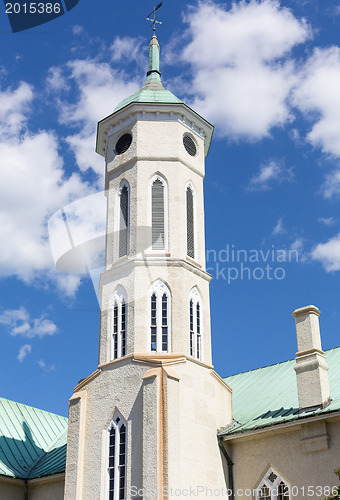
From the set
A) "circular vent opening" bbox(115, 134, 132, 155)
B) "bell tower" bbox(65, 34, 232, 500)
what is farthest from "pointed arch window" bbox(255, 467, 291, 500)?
"circular vent opening" bbox(115, 134, 132, 155)

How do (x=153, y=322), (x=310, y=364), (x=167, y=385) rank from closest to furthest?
(x=167, y=385)
(x=310, y=364)
(x=153, y=322)

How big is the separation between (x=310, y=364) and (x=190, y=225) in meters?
8.87

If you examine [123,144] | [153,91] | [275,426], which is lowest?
[275,426]

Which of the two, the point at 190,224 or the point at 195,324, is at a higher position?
the point at 190,224

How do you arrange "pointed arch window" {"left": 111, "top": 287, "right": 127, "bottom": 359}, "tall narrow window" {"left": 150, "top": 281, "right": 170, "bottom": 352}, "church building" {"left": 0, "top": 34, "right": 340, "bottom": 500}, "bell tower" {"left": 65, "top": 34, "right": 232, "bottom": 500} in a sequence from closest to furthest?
"church building" {"left": 0, "top": 34, "right": 340, "bottom": 500}
"bell tower" {"left": 65, "top": 34, "right": 232, "bottom": 500}
"tall narrow window" {"left": 150, "top": 281, "right": 170, "bottom": 352}
"pointed arch window" {"left": 111, "top": 287, "right": 127, "bottom": 359}

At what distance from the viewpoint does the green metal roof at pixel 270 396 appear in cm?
2605

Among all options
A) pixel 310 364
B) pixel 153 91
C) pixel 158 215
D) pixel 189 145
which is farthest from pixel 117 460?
pixel 153 91

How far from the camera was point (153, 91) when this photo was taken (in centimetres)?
3366

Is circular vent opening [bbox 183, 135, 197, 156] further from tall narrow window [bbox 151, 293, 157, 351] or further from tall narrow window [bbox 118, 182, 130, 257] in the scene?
tall narrow window [bbox 151, 293, 157, 351]

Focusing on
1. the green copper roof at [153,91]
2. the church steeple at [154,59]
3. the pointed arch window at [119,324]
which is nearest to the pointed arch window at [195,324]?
the pointed arch window at [119,324]

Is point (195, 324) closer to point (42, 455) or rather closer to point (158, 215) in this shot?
point (158, 215)

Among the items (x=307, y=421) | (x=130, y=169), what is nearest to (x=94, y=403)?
(x=307, y=421)

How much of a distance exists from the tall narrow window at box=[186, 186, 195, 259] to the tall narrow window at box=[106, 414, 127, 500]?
819cm

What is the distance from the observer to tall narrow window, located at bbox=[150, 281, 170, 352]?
90.2 ft
